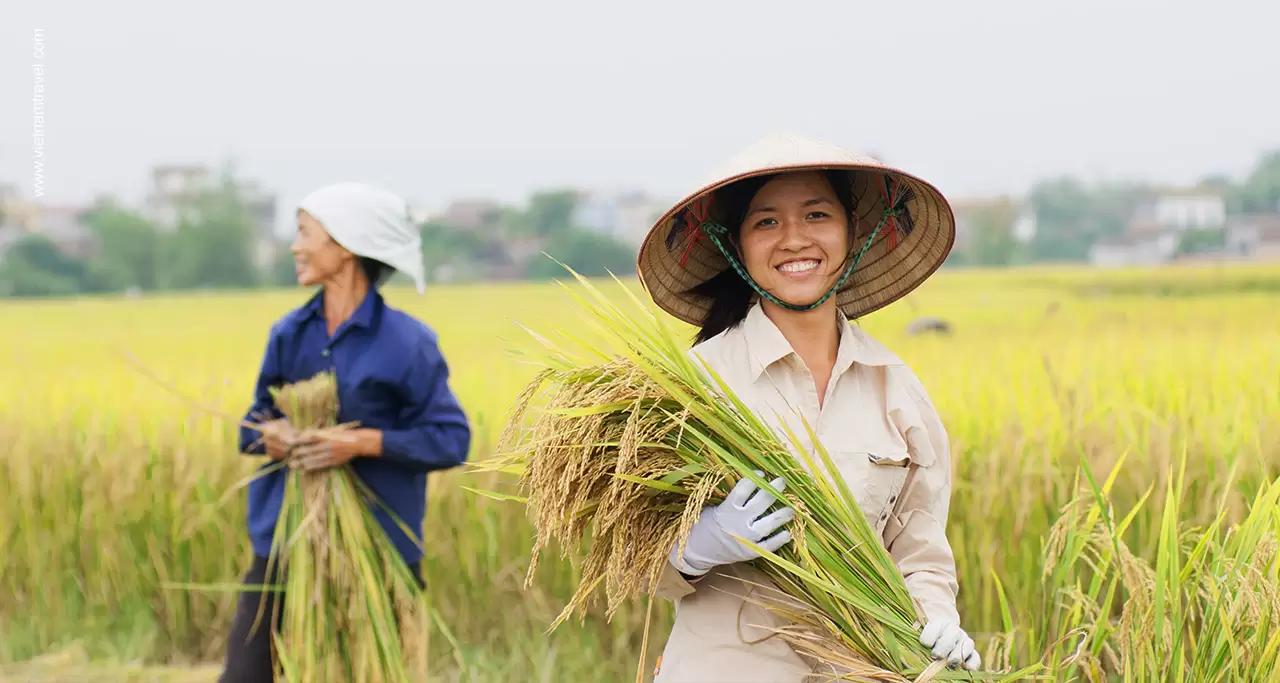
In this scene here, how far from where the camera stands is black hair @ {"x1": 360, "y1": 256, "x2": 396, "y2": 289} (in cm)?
332

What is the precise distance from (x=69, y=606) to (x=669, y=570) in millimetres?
3666

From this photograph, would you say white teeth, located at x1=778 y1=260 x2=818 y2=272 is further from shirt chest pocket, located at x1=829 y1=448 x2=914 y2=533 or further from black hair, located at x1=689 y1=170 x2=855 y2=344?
shirt chest pocket, located at x1=829 y1=448 x2=914 y2=533

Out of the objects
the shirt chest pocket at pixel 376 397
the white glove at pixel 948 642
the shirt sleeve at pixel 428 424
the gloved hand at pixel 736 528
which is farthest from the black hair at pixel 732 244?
the shirt chest pocket at pixel 376 397

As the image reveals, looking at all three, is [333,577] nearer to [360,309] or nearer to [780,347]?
[360,309]

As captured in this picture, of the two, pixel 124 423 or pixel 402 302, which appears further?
pixel 402 302

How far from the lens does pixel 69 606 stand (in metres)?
4.59

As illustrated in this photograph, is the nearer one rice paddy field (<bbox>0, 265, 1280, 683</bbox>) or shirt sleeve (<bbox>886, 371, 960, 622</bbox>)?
shirt sleeve (<bbox>886, 371, 960, 622</bbox>)

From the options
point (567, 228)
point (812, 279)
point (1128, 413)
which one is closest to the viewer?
point (812, 279)

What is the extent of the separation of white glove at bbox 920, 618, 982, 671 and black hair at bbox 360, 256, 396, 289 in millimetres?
2074

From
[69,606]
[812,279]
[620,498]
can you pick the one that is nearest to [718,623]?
[620,498]

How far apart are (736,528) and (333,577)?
175 cm

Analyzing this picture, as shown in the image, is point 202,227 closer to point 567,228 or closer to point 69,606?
point 567,228

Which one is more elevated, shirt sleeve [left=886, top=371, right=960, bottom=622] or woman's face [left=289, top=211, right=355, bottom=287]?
woman's face [left=289, top=211, right=355, bottom=287]

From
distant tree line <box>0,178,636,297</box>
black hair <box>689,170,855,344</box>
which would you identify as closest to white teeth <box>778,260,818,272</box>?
black hair <box>689,170,855,344</box>
